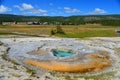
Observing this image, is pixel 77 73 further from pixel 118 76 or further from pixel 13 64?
pixel 13 64

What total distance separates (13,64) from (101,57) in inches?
372

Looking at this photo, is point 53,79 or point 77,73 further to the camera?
point 77,73

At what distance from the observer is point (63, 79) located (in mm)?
17781

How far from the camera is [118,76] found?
736 inches

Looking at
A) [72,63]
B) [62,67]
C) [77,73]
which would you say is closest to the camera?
[77,73]

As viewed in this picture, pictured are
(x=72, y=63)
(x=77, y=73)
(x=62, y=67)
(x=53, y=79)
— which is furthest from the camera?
(x=72, y=63)

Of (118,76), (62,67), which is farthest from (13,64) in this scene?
(118,76)

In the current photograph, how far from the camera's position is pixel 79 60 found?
25.3 metres

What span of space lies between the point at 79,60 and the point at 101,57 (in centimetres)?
323

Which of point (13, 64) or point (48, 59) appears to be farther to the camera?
point (48, 59)

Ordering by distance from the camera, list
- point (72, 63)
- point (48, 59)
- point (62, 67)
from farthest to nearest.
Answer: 1. point (48, 59)
2. point (72, 63)
3. point (62, 67)

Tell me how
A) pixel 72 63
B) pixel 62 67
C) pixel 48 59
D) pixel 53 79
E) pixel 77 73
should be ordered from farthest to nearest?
pixel 48 59 < pixel 72 63 < pixel 62 67 < pixel 77 73 < pixel 53 79

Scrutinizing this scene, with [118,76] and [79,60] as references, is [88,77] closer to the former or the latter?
[118,76]

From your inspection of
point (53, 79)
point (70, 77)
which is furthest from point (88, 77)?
point (53, 79)
